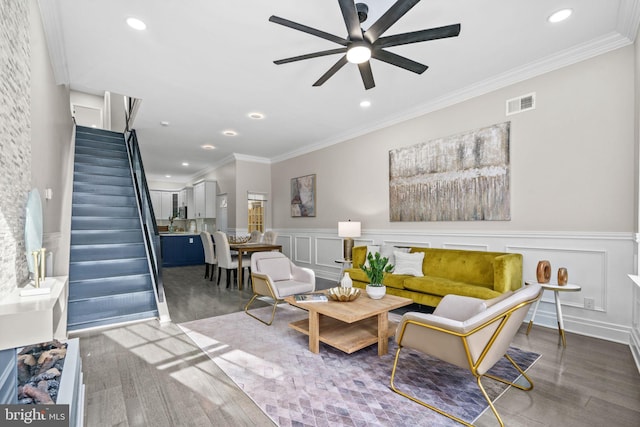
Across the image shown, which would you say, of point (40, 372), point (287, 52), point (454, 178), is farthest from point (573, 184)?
point (40, 372)

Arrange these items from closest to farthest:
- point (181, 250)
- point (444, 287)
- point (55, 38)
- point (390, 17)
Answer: point (390, 17) → point (55, 38) → point (444, 287) → point (181, 250)

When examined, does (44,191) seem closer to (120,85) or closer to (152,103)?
(120,85)

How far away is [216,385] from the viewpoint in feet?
7.42

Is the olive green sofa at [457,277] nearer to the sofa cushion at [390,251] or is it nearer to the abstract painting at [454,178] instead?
the sofa cushion at [390,251]

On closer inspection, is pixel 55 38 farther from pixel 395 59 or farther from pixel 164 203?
pixel 164 203

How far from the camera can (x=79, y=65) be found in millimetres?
3533

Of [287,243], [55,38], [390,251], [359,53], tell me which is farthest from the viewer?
[287,243]

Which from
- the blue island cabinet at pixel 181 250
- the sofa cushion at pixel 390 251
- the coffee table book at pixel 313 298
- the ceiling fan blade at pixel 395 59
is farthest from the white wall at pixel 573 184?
the blue island cabinet at pixel 181 250

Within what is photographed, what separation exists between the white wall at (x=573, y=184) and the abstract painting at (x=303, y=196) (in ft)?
9.81

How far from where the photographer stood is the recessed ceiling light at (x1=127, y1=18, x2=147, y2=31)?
278cm

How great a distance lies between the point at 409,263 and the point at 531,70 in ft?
9.07

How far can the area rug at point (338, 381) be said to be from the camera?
190 cm

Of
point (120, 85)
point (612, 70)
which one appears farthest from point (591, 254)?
point (120, 85)

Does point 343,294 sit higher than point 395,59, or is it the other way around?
point 395,59
